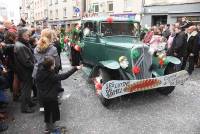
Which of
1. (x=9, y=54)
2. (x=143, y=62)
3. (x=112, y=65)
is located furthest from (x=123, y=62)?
(x=9, y=54)

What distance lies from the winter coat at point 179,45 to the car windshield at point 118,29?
1731 millimetres

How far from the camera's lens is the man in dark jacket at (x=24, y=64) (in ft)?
17.3

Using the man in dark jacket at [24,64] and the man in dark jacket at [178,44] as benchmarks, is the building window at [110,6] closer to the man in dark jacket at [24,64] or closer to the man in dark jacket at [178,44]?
the man in dark jacket at [178,44]

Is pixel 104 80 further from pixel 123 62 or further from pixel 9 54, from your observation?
pixel 9 54

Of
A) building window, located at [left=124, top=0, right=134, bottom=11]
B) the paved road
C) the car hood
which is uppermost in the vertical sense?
building window, located at [left=124, top=0, right=134, bottom=11]

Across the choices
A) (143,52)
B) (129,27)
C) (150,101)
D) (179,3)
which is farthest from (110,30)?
(179,3)

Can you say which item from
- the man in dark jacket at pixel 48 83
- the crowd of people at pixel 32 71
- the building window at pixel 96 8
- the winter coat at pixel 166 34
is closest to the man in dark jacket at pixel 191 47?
the winter coat at pixel 166 34

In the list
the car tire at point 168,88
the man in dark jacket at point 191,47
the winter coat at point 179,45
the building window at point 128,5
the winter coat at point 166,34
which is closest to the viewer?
the car tire at point 168,88

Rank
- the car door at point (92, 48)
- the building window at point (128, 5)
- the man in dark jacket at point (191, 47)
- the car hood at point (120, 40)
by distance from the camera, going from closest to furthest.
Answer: the car hood at point (120, 40)
the car door at point (92, 48)
the man in dark jacket at point (191, 47)
the building window at point (128, 5)

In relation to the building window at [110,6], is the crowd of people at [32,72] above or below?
below

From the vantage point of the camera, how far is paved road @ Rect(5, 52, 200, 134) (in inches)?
189

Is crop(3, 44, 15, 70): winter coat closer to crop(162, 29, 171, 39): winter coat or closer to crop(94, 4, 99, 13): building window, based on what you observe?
crop(162, 29, 171, 39): winter coat

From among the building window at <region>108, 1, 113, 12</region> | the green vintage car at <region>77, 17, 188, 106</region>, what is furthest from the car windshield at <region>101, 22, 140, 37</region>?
the building window at <region>108, 1, 113, 12</region>

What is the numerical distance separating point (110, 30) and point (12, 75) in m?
2.75
